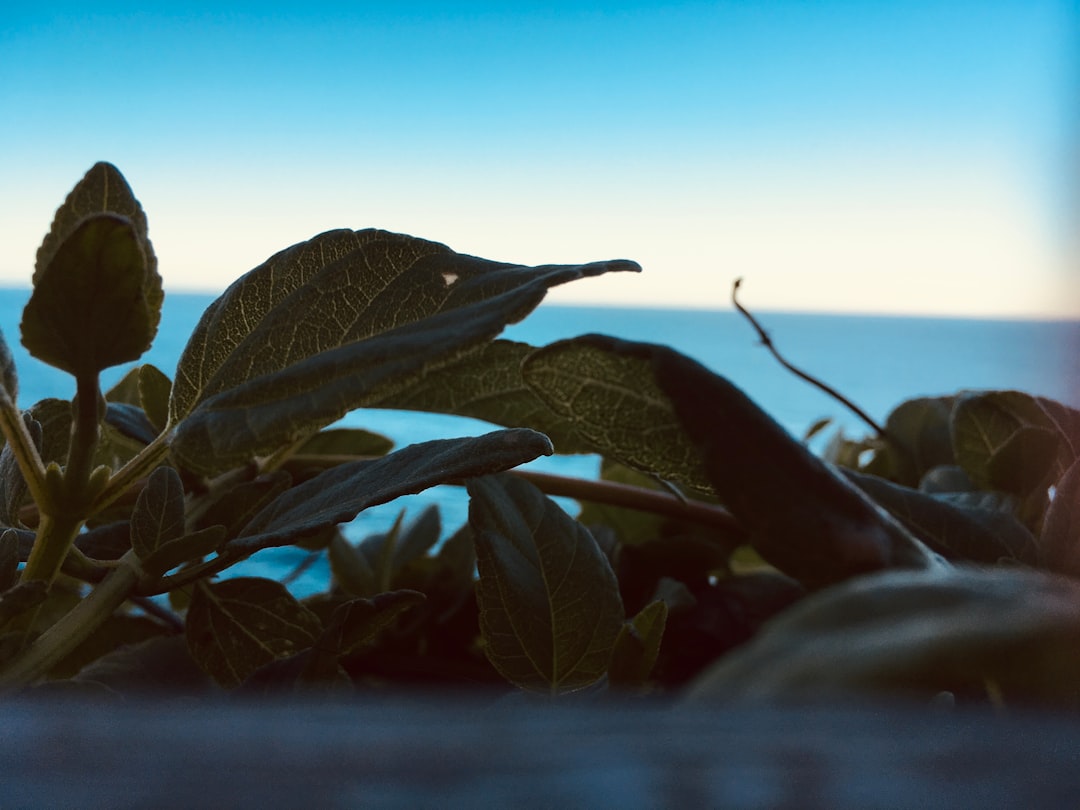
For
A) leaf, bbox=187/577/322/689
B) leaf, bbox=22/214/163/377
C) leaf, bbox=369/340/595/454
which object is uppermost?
leaf, bbox=22/214/163/377

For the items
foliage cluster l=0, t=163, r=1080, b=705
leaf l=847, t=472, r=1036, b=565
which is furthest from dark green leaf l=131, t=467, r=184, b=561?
leaf l=847, t=472, r=1036, b=565

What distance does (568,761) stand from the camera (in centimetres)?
6

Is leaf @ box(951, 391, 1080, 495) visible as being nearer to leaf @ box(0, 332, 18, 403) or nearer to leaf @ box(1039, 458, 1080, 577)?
leaf @ box(1039, 458, 1080, 577)

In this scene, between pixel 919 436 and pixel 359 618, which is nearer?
pixel 359 618

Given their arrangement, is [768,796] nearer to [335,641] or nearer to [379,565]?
[335,641]

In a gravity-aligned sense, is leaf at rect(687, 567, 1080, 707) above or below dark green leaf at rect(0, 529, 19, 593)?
above

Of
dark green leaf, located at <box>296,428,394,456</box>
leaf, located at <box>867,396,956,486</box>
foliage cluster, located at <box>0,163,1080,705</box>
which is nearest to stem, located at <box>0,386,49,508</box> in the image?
foliage cluster, located at <box>0,163,1080,705</box>

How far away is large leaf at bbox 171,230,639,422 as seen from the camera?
0.12 meters

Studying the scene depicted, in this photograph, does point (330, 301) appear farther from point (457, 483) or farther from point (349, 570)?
point (349, 570)

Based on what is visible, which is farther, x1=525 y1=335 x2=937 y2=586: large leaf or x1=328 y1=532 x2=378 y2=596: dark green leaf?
x1=328 y1=532 x2=378 y2=596: dark green leaf

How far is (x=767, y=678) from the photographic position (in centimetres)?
7

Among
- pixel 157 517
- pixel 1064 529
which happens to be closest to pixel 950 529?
pixel 1064 529

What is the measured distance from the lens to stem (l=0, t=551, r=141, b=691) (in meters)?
0.12

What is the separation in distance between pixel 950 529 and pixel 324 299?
0.11 metres
